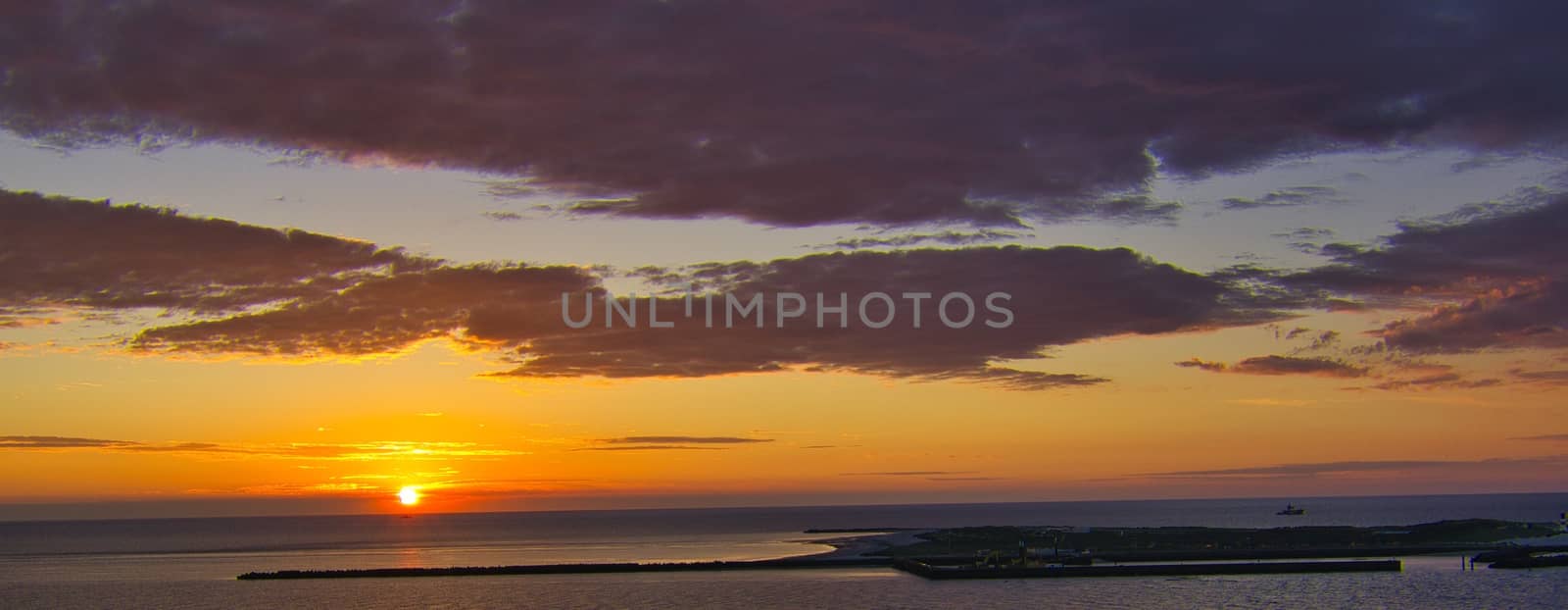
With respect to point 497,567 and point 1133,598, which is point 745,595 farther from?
point 497,567

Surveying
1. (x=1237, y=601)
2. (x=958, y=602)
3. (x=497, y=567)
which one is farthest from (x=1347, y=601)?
(x=497, y=567)

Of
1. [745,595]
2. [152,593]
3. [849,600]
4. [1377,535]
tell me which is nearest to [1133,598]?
[849,600]

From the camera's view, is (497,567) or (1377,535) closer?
(497,567)

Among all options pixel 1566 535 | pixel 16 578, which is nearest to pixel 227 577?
pixel 16 578

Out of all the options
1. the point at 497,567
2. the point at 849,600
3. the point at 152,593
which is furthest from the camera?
the point at 497,567

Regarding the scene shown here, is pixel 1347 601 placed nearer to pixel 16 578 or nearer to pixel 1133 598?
pixel 1133 598

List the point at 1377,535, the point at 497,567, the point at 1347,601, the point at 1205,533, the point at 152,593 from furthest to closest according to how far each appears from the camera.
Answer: the point at 1205,533 < the point at 1377,535 < the point at 497,567 < the point at 152,593 < the point at 1347,601

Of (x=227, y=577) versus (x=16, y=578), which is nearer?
(x=227, y=577)

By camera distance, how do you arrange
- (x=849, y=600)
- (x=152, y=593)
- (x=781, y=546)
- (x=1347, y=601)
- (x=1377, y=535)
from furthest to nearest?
(x=781, y=546), (x=1377, y=535), (x=152, y=593), (x=849, y=600), (x=1347, y=601)

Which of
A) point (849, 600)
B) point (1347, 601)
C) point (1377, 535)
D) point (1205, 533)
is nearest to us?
point (1347, 601)
